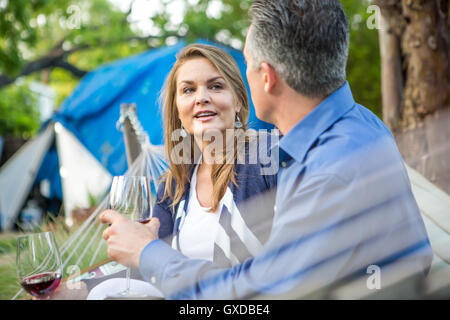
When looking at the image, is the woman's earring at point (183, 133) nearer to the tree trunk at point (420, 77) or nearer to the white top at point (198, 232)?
the white top at point (198, 232)

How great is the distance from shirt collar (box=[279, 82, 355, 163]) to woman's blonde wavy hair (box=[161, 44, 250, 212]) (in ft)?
1.23

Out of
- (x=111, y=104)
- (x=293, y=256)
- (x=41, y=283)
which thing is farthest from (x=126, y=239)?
(x=111, y=104)

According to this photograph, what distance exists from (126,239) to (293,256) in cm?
38

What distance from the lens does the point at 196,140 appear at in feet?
4.42

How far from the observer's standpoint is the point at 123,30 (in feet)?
17.1

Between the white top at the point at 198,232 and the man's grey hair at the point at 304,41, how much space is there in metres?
0.47

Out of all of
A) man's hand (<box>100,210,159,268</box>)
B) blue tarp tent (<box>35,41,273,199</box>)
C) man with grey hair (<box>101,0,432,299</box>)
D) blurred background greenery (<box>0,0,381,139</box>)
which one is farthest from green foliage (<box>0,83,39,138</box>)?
man with grey hair (<box>101,0,432,299</box>)

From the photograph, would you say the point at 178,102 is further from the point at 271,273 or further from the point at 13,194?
the point at 13,194

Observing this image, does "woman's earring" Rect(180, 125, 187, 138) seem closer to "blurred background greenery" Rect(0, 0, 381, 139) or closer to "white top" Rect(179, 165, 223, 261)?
"white top" Rect(179, 165, 223, 261)

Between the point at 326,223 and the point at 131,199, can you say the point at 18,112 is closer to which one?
the point at 131,199

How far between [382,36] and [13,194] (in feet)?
16.6

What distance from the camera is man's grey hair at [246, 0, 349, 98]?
2.69 feet

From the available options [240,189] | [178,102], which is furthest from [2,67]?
[240,189]

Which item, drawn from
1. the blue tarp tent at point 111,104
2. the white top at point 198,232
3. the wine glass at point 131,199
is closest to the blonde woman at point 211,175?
the white top at point 198,232
